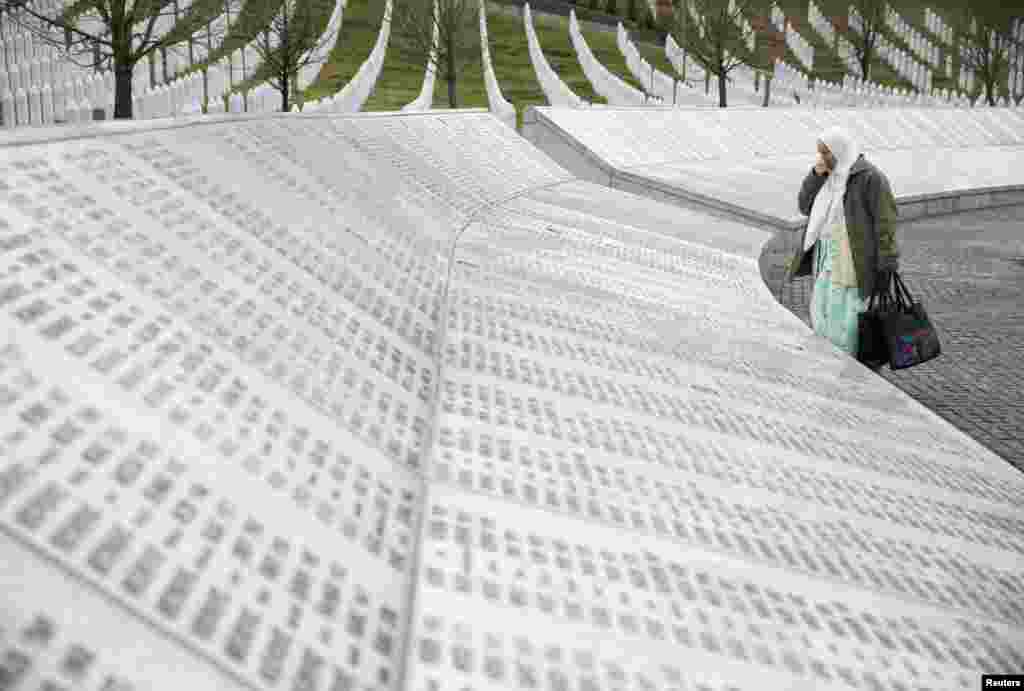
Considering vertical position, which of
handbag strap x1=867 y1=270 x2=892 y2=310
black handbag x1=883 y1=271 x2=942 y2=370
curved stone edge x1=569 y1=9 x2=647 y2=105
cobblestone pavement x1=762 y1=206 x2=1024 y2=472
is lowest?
cobblestone pavement x1=762 y1=206 x2=1024 y2=472

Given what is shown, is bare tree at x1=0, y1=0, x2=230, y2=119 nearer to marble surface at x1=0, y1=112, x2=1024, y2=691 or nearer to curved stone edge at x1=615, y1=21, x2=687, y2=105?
marble surface at x1=0, y1=112, x2=1024, y2=691

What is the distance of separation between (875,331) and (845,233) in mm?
515

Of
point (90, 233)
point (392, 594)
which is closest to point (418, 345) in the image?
point (90, 233)

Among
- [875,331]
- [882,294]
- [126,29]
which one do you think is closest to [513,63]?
[126,29]

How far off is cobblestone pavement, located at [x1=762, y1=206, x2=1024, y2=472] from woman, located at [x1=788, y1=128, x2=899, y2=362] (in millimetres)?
818

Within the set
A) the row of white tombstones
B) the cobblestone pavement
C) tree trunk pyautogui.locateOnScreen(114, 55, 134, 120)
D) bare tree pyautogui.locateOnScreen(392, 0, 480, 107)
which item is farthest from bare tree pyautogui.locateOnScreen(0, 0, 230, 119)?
bare tree pyautogui.locateOnScreen(392, 0, 480, 107)

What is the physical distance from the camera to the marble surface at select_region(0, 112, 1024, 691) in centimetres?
94

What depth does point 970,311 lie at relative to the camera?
773 centimetres

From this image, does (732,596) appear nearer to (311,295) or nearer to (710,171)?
(311,295)

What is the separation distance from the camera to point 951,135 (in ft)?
49.2

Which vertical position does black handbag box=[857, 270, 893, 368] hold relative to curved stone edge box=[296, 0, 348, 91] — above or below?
below

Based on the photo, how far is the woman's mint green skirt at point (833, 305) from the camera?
492 cm

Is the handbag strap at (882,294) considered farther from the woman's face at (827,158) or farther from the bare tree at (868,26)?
the bare tree at (868,26)

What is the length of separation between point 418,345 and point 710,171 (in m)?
8.36
